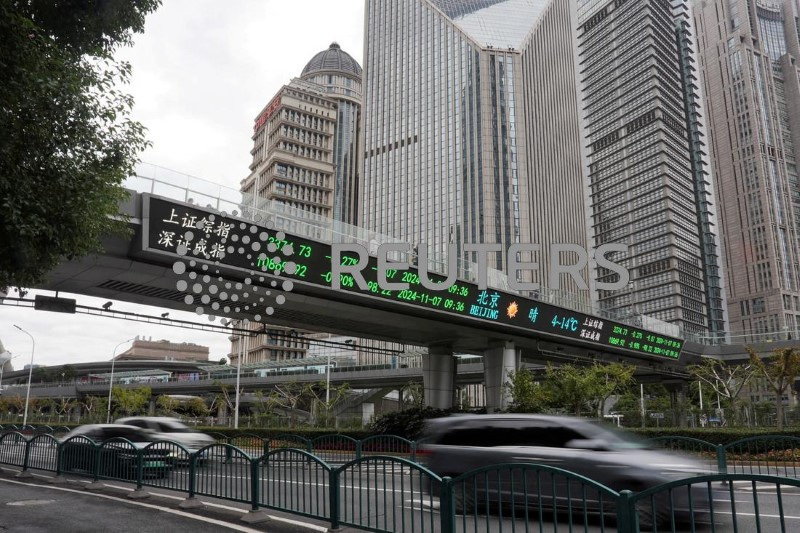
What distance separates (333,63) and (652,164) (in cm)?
8916

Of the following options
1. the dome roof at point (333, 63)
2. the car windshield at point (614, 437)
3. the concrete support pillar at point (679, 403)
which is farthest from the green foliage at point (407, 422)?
the dome roof at point (333, 63)

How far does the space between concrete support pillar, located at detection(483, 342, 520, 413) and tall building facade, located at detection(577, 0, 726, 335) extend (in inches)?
4779

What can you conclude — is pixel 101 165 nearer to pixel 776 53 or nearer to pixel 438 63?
pixel 438 63

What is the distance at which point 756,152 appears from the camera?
158000 mm

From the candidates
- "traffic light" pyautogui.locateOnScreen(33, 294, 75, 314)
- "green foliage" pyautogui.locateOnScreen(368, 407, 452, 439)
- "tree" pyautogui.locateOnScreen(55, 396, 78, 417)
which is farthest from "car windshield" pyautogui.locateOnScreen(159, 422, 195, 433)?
"tree" pyautogui.locateOnScreen(55, 396, 78, 417)

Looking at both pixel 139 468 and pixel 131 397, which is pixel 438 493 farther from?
pixel 131 397

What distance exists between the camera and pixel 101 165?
1098cm

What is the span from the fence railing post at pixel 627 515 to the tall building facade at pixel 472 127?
117 meters

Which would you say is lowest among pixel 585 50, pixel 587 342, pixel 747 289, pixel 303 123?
pixel 587 342

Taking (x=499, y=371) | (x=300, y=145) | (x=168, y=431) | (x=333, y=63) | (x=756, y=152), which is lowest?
(x=168, y=431)

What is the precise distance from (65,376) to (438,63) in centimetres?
11400

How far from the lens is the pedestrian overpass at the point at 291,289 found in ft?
53.5

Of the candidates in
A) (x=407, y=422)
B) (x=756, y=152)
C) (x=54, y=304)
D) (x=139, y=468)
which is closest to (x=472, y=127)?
(x=756, y=152)

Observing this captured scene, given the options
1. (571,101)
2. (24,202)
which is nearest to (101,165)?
(24,202)
